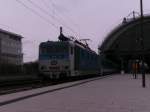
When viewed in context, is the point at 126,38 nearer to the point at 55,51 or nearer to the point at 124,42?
the point at 124,42

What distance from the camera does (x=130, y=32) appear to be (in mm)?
118125

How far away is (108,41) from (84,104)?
103 m

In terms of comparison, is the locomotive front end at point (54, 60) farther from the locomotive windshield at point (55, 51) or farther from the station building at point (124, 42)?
the station building at point (124, 42)

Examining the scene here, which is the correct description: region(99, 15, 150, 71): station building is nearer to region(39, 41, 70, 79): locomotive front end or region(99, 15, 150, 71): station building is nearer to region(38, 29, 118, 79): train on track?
region(38, 29, 118, 79): train on track

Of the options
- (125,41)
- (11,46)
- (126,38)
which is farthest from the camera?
(11,46)

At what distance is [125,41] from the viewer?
12031 centimetres

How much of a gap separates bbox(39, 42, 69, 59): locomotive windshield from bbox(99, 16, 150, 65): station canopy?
74279mm

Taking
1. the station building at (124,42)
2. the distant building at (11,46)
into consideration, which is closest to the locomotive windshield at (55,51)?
the distant building at (11,46)

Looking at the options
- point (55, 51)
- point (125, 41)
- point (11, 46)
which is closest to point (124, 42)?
point (125, 41)

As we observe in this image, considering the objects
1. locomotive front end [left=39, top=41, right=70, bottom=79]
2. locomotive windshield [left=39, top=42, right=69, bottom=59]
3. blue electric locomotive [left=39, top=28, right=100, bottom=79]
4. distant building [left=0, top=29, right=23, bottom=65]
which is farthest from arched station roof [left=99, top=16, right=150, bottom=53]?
locomotive front end [left=39, top=41, right=70, bottom=79]

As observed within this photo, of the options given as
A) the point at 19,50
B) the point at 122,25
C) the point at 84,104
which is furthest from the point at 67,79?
the point at 19,50

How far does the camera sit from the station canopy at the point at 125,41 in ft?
373

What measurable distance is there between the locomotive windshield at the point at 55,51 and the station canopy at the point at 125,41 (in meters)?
74.3

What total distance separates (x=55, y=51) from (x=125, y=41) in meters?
83.0
